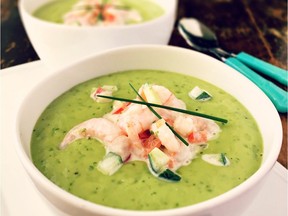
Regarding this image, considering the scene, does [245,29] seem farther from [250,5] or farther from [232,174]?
[232,174]

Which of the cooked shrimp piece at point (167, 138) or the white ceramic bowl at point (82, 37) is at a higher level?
the cooked shrimp piece at point (167, 138)

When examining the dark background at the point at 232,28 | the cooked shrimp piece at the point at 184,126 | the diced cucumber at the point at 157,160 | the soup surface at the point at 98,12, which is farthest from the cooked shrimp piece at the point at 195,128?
the soup surface at the point at 98,12

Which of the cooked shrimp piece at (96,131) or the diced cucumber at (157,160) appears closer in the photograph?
the diced cucumber at (157,160)

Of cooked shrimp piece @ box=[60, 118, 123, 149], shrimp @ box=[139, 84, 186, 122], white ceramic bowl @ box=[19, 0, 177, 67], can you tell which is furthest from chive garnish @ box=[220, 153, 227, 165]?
white ceramic bowl @ box=[19, 0, 177, 67]

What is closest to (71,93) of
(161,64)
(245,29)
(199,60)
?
(161,64)

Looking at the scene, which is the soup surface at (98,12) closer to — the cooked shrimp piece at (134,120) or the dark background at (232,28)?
the dark background at (232,28)

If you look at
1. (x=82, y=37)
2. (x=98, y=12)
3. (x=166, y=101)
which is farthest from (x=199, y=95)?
(x=98, y=12)
